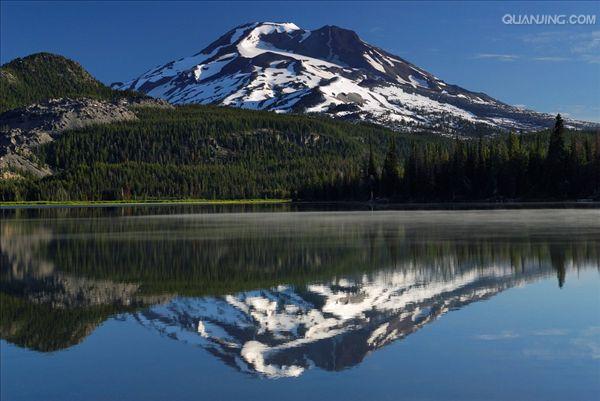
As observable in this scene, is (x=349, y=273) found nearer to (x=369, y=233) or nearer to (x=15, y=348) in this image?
(x=15, y=348)

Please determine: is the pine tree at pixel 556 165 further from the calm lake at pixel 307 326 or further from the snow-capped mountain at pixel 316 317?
the snow-capped mountain at pixel 316 317

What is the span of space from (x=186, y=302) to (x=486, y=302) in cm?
914

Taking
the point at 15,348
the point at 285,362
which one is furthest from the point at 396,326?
the point at 15,348

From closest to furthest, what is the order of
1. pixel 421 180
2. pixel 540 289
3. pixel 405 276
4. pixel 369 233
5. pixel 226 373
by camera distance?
pixel 226 373, pixel 540 289, pixel 405 276, pixel 369 233, pixel 421 180

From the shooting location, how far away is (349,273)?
27453 mm

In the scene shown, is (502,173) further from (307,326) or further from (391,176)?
(307,326)

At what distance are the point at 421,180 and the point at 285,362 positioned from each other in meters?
132

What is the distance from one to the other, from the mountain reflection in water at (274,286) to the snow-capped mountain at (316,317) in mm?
43

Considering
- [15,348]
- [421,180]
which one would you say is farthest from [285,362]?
[421,180]

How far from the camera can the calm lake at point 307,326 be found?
1310 centimetres

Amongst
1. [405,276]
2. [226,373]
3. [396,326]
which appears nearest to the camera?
[226,373]

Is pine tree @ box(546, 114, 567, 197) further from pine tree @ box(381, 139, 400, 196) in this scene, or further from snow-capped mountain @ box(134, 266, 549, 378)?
snow-capped mountain @ box(134, 266, 549, 378)

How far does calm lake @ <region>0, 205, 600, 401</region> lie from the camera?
13102 millimetres

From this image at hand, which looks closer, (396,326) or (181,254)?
(396,326)
